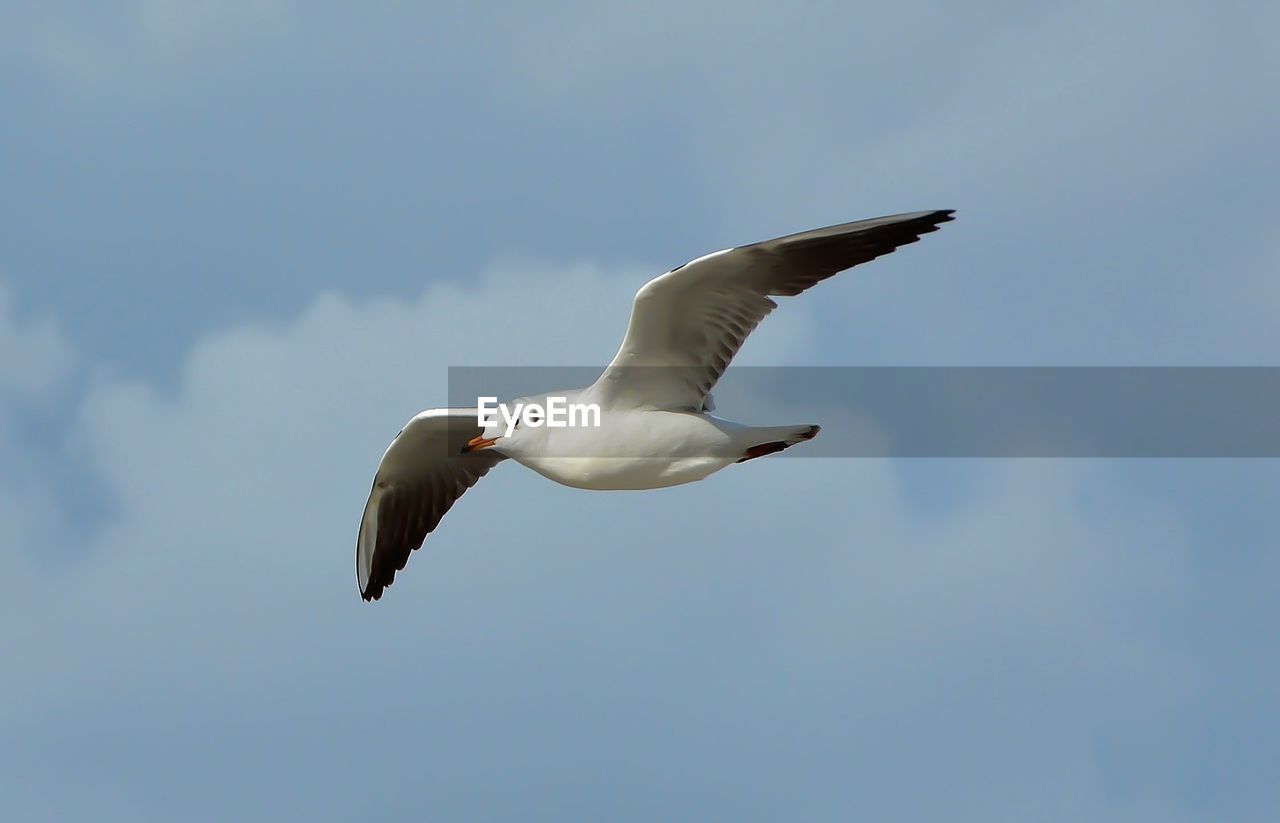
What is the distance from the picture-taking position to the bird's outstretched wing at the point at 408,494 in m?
13.9

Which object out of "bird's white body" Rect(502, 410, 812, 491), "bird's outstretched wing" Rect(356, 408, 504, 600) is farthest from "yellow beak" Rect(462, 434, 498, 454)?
"bird's outstretched wing" Rect(356, 408, 504, 600)

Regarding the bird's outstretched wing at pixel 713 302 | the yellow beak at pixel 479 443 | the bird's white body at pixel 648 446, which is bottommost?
the bird's white body at pixel 648 446

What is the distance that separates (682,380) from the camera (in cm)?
1167

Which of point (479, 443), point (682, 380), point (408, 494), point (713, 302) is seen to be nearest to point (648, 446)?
point (682, 380)

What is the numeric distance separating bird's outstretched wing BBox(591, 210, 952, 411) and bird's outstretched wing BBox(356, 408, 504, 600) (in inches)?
101

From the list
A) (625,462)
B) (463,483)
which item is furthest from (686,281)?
(463,483)

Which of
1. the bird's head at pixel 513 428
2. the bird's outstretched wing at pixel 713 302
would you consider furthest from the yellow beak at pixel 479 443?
the bird's outstretched wing at pixel 713 302

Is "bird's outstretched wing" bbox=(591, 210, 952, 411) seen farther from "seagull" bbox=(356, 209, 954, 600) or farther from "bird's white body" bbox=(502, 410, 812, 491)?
"bird's white body" bbox=(502, 410, 812, 491)

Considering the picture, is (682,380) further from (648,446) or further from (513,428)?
(513,428)

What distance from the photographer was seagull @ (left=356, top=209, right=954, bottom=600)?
11.1 m

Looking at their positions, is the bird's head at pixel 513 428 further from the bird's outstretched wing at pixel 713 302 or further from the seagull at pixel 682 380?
the bird's outstretched wing at pixel 713 302

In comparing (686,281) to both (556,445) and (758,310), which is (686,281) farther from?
(556,445)

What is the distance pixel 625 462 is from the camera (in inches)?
460

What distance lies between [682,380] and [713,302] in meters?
0.66
